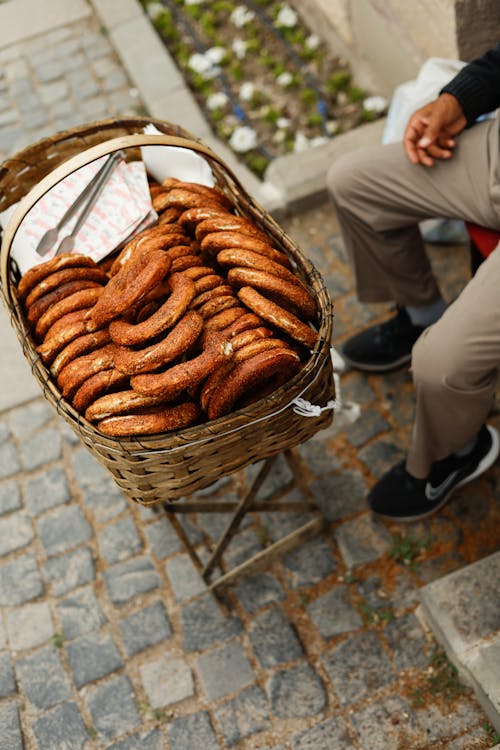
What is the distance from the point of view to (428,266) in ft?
10.2

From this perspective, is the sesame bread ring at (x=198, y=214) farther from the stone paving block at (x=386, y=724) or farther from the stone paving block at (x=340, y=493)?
the stone paving block at (x=386, y=724)

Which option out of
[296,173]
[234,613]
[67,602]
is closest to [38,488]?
[67,602]

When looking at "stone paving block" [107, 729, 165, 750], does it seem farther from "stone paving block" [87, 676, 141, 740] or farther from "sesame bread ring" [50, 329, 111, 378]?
"sesame bread ring" [50, 329, 111, 378]

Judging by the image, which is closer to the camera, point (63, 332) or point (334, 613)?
point (63, 332)

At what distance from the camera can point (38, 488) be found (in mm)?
3346

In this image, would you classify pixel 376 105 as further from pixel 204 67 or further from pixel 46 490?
pixel 46 490

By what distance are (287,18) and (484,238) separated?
3.34 meters

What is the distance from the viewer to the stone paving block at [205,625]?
2.83 m

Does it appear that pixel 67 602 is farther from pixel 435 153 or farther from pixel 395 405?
pixel 435 153

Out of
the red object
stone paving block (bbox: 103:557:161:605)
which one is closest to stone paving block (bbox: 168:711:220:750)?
stone paving block (bbox: 103:557:161:605)

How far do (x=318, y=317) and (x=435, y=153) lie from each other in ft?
3.28

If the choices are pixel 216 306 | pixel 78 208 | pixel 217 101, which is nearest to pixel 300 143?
pixel 217 101

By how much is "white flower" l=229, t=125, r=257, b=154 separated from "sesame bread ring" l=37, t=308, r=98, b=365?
2714 mm

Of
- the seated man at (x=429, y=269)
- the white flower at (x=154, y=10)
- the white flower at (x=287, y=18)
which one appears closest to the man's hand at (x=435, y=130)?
the seated man at (x=429, y=269)
